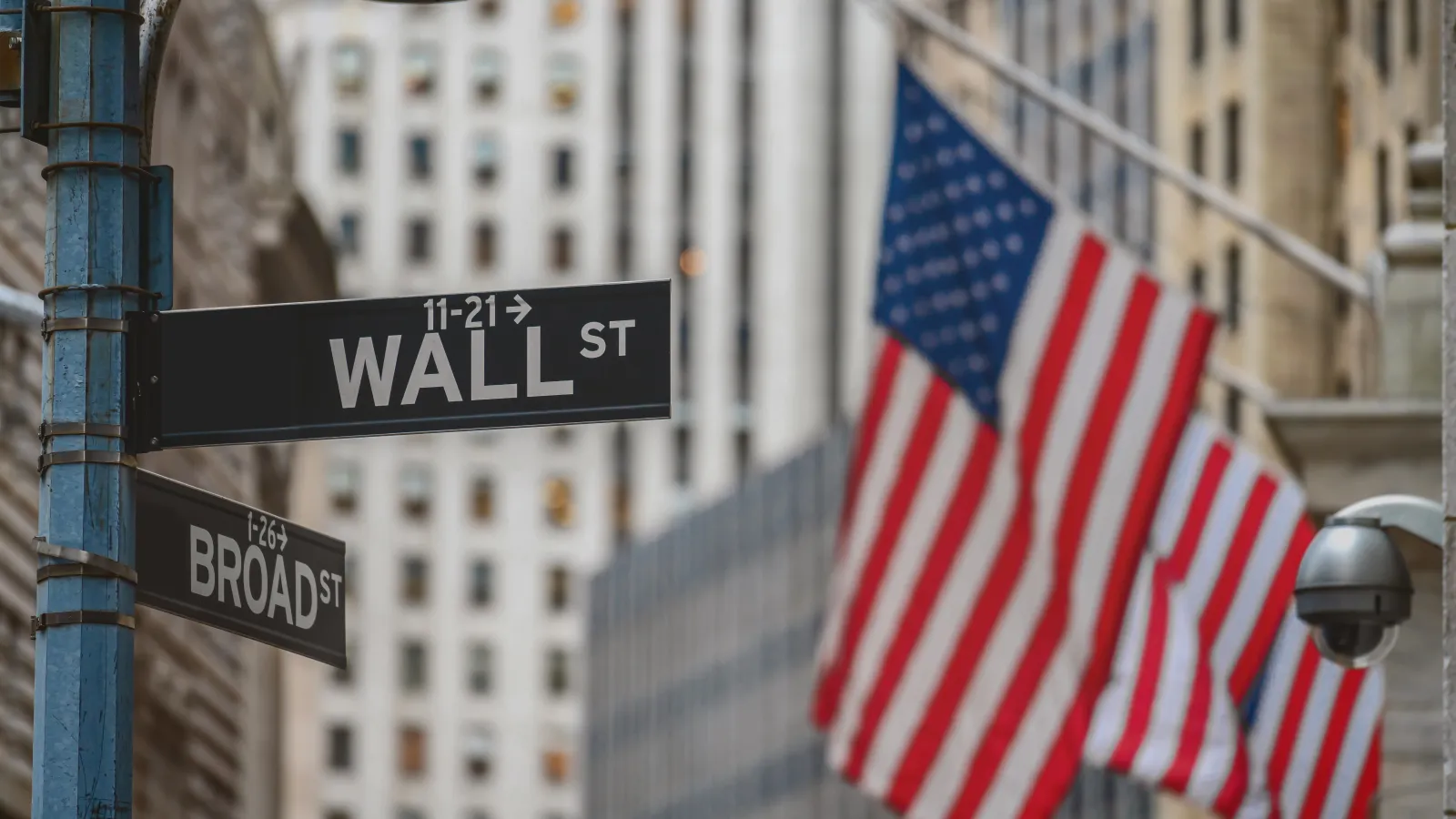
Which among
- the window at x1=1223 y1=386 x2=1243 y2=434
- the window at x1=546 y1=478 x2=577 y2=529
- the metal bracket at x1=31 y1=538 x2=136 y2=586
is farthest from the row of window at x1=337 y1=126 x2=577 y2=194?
the metal bracket at x1=31 y1=538 x2=136 y2=586

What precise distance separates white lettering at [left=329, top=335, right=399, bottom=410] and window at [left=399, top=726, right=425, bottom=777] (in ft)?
381

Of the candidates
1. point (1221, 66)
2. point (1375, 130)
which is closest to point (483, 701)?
point (1221, 66)

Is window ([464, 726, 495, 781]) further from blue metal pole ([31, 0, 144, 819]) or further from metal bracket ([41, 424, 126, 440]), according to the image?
metal bracket ([41, 424, 126, 440])

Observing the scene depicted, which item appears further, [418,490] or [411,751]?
[418,490]

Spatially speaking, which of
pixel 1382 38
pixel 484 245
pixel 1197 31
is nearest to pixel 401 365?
pixel 1382 38

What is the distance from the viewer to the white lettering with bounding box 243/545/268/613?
913 centimetres

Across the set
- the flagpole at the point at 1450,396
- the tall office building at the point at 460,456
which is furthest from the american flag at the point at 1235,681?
the tall office building at the point at 460,456

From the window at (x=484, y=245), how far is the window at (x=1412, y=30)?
7833 cm

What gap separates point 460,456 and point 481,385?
396 feet

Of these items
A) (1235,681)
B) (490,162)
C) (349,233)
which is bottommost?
(349,233)

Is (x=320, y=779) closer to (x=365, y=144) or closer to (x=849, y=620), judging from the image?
(x=365, y=144)

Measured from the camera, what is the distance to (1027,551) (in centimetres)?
2634

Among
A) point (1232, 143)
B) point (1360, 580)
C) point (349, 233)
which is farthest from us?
point (349, 233)

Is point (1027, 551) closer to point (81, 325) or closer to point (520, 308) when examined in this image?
point (520, 308)
